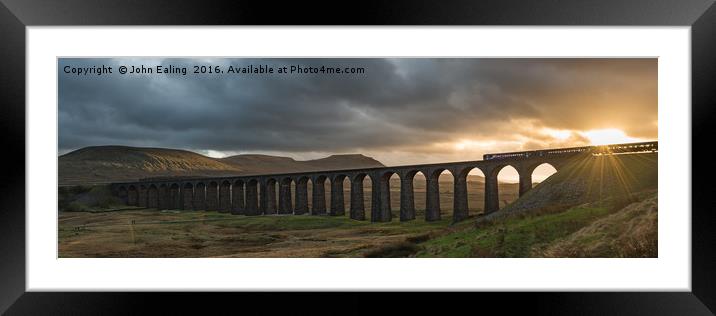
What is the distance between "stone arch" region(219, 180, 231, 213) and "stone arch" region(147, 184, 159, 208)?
1353 centimetres

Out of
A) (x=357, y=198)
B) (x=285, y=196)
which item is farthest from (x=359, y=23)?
(x=285, y=196)

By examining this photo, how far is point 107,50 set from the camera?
16.3 m

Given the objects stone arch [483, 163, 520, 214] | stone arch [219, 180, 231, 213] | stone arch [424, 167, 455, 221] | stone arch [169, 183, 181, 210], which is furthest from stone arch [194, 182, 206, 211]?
stone arch [483, 163, 520, 214]

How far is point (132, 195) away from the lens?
71.7 metres

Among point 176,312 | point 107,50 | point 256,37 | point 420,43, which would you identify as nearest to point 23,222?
point 176,312

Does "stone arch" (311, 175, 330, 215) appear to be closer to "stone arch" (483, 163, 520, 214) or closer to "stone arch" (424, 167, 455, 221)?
"stone arch" (424, 167, 455, 221)

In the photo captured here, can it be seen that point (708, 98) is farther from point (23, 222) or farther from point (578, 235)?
point (23, 222)

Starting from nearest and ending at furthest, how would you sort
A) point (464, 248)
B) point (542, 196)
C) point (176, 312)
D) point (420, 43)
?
point (176, 312) < point (420, 43) < point (464, 248) < point (542, 196)

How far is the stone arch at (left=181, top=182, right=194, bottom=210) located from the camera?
63.1 m

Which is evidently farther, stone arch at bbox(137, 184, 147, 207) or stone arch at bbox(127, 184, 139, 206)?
stone arch at bbox(127, 184, 139, 206)

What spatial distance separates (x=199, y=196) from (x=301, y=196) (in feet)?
63.1

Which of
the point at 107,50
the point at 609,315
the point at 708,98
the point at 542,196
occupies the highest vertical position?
the point at 107,50

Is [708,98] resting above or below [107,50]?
below

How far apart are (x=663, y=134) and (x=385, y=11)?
920 centimetres
